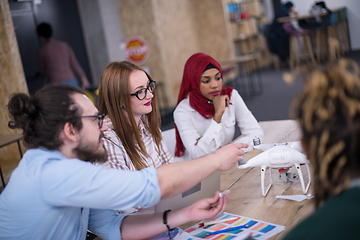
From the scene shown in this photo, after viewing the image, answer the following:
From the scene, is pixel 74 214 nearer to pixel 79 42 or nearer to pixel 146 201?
pixel 146 201

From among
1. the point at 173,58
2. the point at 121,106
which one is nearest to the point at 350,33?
the point at 173,58

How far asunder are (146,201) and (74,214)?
283 millimetres

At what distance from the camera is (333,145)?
0.71m

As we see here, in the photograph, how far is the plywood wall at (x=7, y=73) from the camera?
163 inches

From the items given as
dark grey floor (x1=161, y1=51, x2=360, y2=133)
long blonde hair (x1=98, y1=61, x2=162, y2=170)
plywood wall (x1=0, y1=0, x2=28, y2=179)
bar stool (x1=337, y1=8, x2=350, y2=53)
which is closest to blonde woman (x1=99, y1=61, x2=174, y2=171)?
long blonde hair (x1=98, y1=61, x2=162, y2=170)

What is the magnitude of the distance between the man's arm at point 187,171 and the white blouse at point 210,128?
3.16 feet

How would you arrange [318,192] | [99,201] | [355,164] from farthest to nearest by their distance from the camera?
[99,201] < [318,192] < [355,164]

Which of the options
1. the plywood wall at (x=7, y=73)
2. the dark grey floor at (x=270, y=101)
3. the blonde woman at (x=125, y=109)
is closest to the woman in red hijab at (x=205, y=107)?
the blonde woman at (x=125, y=109)

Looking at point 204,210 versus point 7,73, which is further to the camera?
point 7,73

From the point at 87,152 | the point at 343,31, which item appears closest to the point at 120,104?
the point at 87,152

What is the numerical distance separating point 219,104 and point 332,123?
163 cm

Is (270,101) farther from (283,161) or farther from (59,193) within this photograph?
(59,193)

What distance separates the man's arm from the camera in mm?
1086

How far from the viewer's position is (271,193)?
142 centimetres
